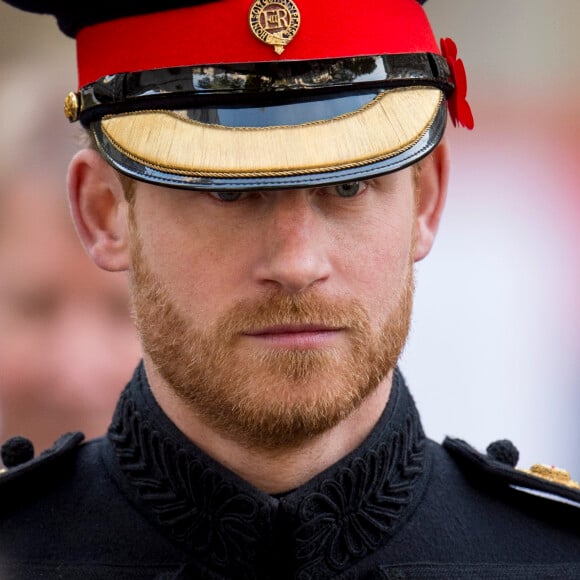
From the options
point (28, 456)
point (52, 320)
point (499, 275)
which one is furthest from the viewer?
point (499, 275)

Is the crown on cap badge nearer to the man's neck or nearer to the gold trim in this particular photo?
the gold trim

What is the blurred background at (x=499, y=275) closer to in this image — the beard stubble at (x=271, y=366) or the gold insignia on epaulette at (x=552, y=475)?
the gold insignia on epaulette at (x=552, y=475)

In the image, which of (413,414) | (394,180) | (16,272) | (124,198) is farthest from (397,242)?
(16,272)

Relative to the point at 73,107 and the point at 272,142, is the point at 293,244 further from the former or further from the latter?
the point at 73,107

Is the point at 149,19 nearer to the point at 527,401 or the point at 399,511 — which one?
the point at 399,511

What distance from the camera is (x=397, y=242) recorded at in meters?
2.77

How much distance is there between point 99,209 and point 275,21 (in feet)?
2.09

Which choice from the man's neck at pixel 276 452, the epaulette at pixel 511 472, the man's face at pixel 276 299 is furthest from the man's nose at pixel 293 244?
the epaulette at pixel 511 472

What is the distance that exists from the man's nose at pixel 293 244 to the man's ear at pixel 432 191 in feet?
1.61

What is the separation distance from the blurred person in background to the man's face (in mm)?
2344

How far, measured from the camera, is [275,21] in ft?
8.64

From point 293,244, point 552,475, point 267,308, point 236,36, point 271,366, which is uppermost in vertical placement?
point 236,36

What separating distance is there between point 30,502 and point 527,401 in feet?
10.2

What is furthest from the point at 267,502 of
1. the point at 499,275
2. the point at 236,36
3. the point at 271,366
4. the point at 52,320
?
the point at 499,275
